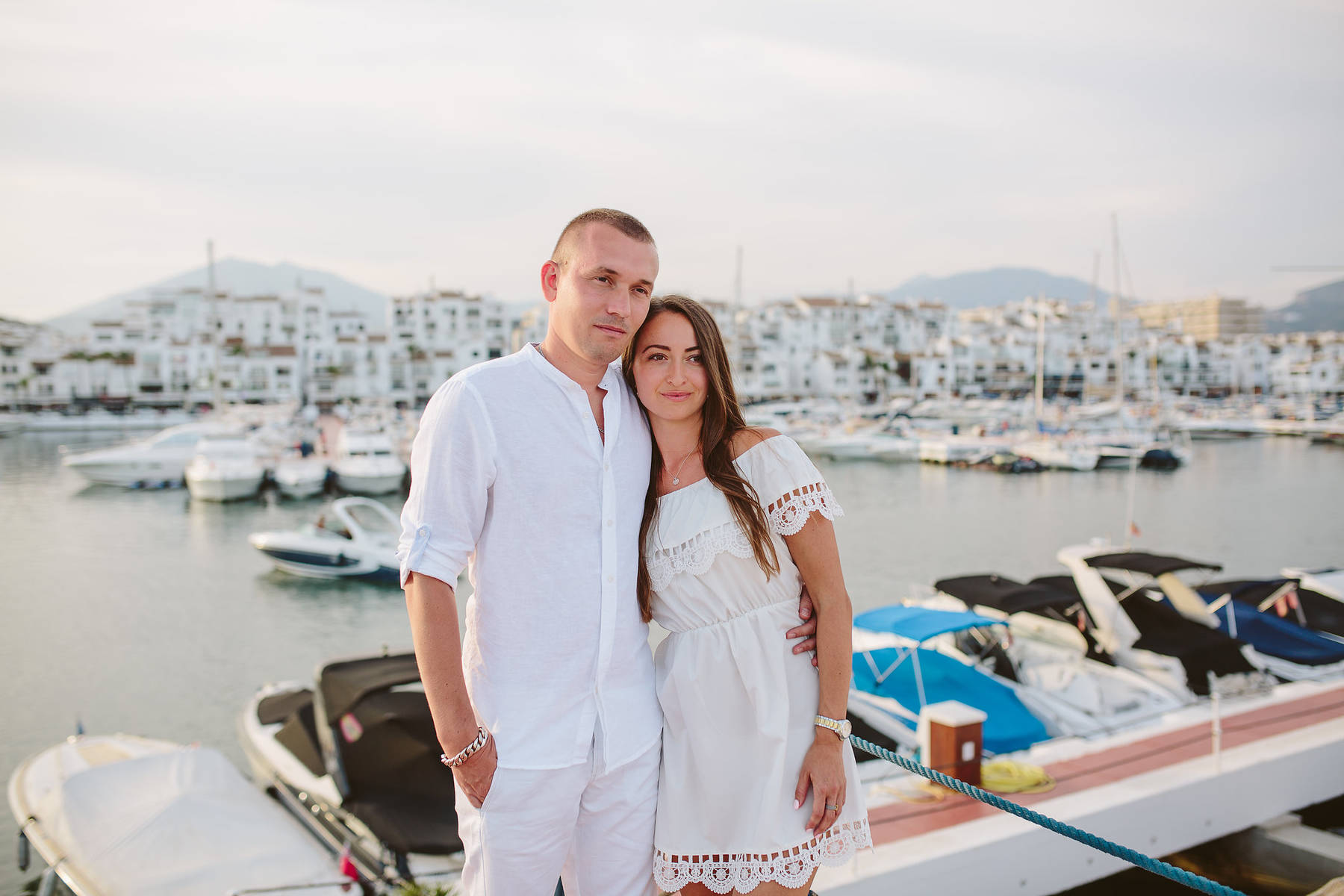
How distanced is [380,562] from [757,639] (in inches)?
677

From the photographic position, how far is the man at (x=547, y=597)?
62.5 inches

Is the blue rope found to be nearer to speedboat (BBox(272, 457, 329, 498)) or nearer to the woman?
the woman

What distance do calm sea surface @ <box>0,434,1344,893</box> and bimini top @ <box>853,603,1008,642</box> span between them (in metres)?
7.31

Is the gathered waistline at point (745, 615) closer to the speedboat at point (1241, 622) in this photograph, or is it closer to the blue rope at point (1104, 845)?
the blue rope at point (1104, 845)

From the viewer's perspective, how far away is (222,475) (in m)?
28.3

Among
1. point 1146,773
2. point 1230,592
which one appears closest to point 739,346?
point 1230,592

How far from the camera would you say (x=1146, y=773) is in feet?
17.4

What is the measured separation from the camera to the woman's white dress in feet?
5.96

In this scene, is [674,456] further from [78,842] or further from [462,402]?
[78,842]

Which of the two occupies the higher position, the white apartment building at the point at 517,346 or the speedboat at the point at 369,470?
the white apartment building at the point at 517,346

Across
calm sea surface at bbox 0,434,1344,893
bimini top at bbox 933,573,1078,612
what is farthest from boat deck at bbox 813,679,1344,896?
calm sea surface at bbox 0,434,1344,893

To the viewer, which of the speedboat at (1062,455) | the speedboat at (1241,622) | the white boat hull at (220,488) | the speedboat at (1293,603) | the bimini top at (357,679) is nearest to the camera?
the bimini top at (357,679)

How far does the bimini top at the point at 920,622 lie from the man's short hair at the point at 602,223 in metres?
7.01

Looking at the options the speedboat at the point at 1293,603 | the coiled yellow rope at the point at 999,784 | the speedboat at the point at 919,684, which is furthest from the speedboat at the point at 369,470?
the coiled yellow rope at the point at 999,784
